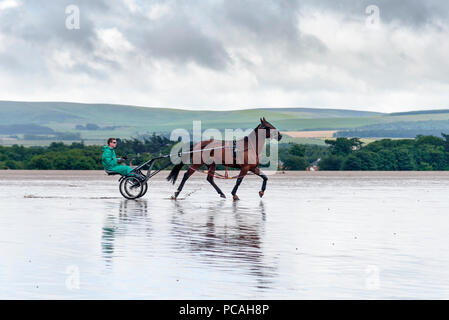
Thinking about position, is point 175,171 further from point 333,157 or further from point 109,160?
point 333,157

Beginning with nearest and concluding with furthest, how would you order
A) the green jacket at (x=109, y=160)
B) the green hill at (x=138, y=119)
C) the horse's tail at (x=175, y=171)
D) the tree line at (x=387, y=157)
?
1. the green jacket at (x=109, y=160)
2. the horse's tail at (x=175, y=171)
3. the tree line at (x=387, y=157)
4. the green hill at (x=138, y=119)

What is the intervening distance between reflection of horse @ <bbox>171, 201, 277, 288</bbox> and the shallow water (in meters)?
0.02

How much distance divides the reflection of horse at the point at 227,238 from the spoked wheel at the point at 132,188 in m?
3.63

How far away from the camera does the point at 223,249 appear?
13461 mm

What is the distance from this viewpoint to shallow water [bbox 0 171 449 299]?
10.2 m

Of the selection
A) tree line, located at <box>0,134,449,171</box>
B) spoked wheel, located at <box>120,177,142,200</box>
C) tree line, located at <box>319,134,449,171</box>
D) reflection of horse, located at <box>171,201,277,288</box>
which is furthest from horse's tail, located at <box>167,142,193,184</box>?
tree line, located at <box>319,134,449,171</box>

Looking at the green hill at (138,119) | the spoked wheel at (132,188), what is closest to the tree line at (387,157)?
the spoked wheel at (132,188)

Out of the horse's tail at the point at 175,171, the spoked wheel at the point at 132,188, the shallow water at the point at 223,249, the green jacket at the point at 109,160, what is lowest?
the shallow water at the point at 223,249

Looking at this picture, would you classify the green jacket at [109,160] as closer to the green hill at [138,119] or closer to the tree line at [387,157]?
the tree line at [387,157]

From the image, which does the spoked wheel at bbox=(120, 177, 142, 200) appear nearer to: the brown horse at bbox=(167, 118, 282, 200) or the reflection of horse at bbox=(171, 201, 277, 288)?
the brown horse at bbox=(167, 118, 282, 200)

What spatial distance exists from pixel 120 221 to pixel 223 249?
491 centimetres

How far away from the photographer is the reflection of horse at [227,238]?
11.9m

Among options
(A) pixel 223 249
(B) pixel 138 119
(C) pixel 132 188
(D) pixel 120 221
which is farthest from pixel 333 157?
(B) pixel 138 119

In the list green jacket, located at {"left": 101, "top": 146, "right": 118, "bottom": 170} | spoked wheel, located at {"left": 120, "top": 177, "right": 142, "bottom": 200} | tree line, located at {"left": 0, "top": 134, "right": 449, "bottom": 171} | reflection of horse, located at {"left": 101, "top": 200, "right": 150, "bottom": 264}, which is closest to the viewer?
reflection of horse, located at {"left": 101, "top": 200, "right": 150, "bottom": 264}
